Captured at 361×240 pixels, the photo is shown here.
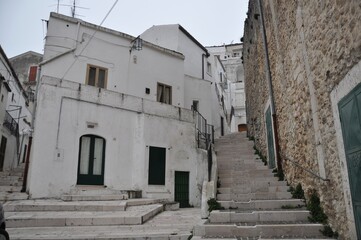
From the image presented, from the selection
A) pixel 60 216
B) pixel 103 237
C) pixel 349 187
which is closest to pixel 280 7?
pixel 349 187

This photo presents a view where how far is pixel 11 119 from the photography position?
17.6 metres

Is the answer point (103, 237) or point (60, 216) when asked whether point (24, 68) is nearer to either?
point (60, 216)

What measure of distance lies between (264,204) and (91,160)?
7.46 m

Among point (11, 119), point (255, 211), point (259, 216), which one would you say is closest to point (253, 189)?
point (255, 211)

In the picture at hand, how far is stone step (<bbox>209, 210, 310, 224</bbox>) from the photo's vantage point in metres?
5.46

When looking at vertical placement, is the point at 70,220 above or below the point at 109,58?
below

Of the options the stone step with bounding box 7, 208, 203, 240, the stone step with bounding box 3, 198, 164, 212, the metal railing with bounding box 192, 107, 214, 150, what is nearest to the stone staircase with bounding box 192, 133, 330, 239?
the stone step with bounding box 7, 208, 203, 240

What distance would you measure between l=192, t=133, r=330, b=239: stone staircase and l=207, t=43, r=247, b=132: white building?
17861mm

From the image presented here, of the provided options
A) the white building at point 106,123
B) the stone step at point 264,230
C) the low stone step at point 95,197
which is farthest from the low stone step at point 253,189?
the white building at point 106,123

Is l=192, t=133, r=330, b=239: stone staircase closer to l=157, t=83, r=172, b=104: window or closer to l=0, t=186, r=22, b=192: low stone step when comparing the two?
l=157, t=83, r=172, b=104: window

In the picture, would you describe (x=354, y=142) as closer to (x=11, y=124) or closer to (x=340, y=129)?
(x=340, y=129)

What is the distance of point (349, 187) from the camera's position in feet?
12.5

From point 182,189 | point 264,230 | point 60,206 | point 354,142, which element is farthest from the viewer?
point 182,189

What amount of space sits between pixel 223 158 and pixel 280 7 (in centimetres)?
587
